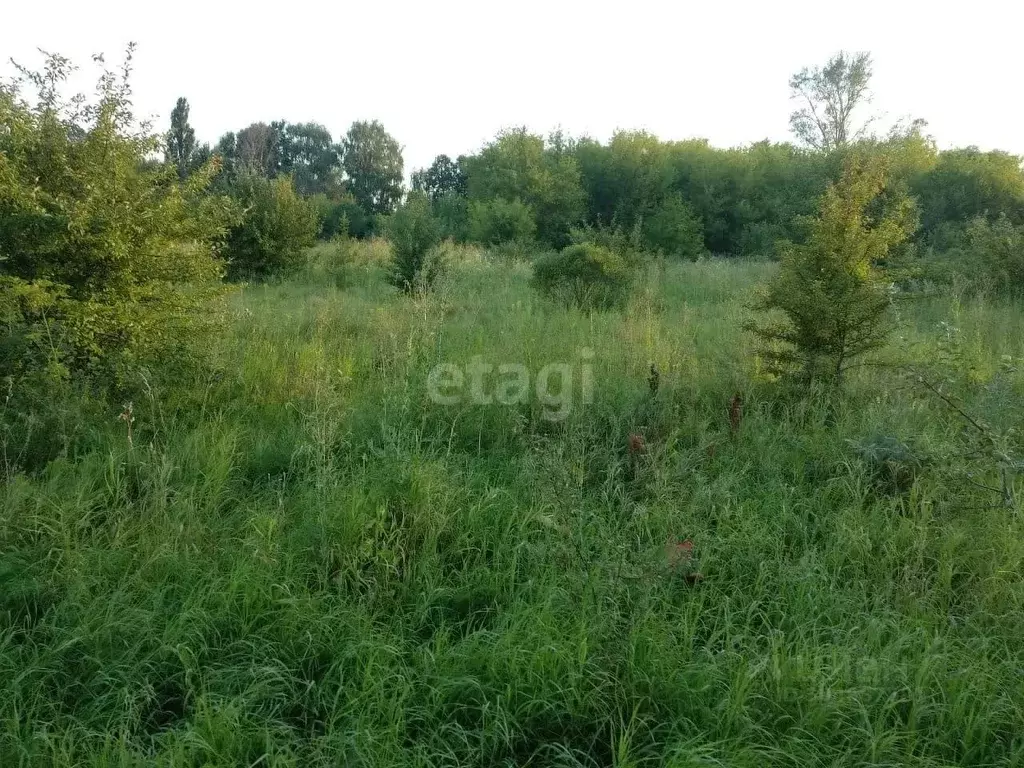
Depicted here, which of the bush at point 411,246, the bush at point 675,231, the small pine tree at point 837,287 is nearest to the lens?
the small pine tree at point 837,287

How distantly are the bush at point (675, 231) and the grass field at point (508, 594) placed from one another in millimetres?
25238

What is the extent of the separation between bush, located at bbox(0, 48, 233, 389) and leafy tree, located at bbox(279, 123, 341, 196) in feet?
191

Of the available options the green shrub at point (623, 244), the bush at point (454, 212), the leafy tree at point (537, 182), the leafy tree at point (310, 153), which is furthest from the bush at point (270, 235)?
the leafy tree at point (310, 153)

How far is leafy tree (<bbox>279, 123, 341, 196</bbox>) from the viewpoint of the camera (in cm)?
6112

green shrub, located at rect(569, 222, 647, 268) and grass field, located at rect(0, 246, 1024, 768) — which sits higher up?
green shrub, located at rect(569, 222, 647, 268)

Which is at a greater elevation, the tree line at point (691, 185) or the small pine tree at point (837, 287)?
the tree line at point (691, 185)

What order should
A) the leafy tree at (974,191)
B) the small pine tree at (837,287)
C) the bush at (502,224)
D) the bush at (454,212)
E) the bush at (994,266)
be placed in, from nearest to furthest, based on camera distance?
the small pine tree at (837,287)
the bush at (994,266)
the leafy tree at (974,191)
the bush at (502,224)
the bush at (454,212)

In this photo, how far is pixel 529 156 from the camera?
34.5 meters

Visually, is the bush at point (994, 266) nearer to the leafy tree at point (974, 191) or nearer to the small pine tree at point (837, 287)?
the small pine tree at point (837, 287)

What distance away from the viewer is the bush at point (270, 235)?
13.9 m

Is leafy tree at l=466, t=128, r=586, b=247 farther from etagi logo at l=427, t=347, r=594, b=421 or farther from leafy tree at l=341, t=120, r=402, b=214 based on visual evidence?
etagi logo at l=427, t=347, r=594, b=421

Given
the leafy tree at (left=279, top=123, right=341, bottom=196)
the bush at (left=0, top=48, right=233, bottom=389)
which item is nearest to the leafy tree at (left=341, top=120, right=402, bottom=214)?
the leafy tree at (left=279, top=123, right=341, bottom=196)

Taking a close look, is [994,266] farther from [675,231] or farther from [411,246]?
[675,231]

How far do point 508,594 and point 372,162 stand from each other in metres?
60.7
